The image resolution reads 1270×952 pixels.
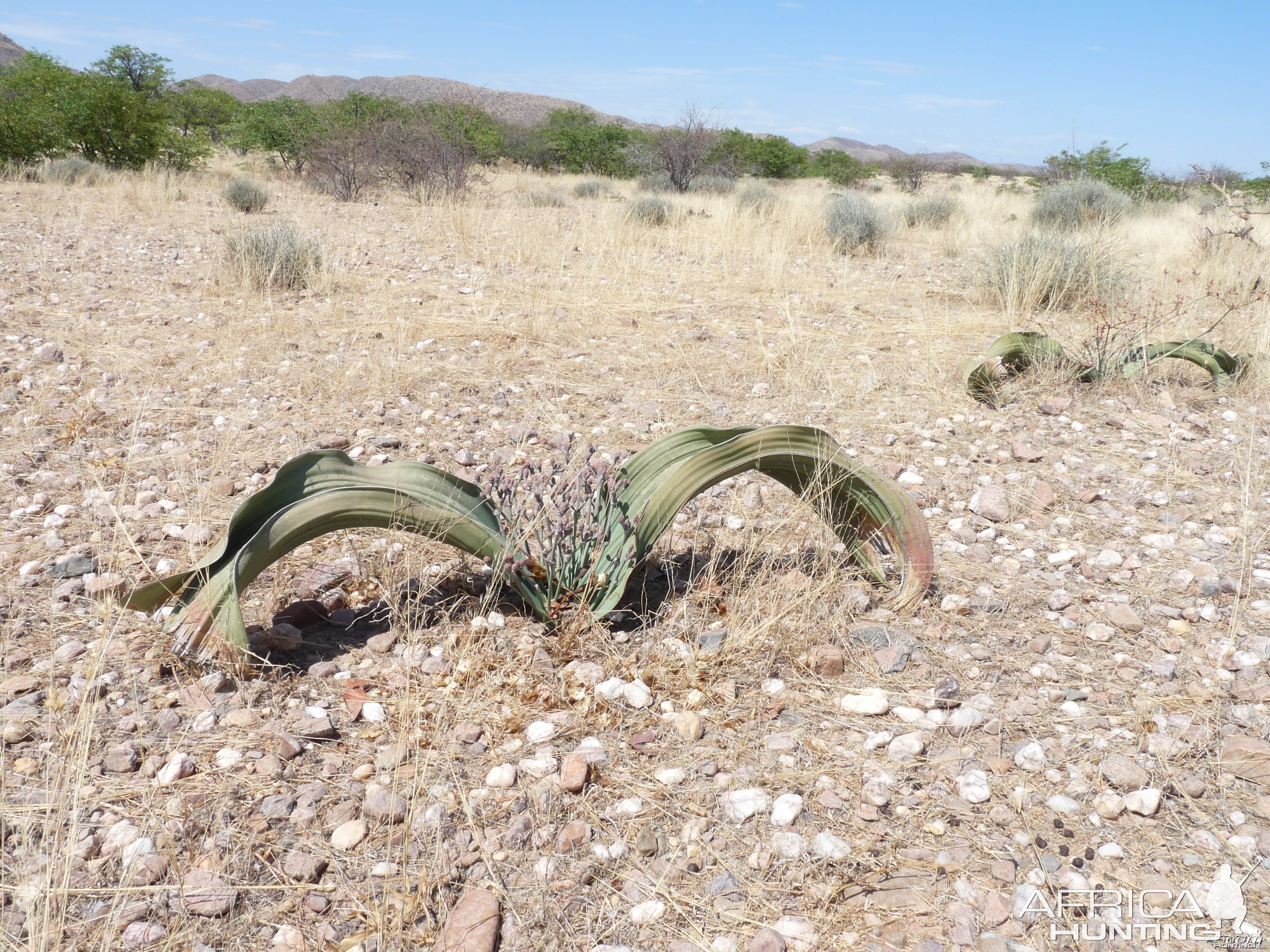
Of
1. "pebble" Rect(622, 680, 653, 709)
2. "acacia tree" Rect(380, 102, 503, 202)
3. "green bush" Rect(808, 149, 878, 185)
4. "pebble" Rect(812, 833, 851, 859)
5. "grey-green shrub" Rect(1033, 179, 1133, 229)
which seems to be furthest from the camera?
"green bush" Rect(808, 149, 878, 185)

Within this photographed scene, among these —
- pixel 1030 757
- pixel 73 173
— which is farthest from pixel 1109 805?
pixel 73 173

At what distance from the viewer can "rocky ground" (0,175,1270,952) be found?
1.49m

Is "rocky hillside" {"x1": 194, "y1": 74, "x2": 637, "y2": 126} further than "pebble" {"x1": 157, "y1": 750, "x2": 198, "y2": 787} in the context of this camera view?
Yes

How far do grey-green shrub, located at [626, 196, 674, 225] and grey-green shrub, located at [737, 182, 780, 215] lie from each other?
38.3 inches

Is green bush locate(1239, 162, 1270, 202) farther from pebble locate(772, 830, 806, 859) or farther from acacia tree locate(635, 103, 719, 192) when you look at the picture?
pebble locate(772, 830, 806, 859)

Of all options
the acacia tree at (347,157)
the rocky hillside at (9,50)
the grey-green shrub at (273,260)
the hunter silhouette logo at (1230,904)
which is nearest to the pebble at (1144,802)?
the hunter silhouette logo at (1230,904)

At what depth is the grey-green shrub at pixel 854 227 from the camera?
8.46 metres

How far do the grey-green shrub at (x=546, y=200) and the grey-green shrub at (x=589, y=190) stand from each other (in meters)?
1.28

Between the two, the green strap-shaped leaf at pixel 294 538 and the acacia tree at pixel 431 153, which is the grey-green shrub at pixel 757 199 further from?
the green strap-shaped leaf at pixel 294 538

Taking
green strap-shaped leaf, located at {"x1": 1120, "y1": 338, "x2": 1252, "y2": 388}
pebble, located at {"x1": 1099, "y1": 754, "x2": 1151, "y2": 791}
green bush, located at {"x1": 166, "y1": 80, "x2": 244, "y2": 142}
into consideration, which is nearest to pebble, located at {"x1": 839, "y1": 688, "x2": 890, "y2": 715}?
pebble, located at {"x1": 1099, "y1": 754, "x2": 1151, "y2": 791}

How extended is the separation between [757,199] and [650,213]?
2.33 meters

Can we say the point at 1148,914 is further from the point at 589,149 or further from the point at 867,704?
the point at 589,149

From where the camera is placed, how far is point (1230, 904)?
145cm

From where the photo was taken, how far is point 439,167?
12.7 m
